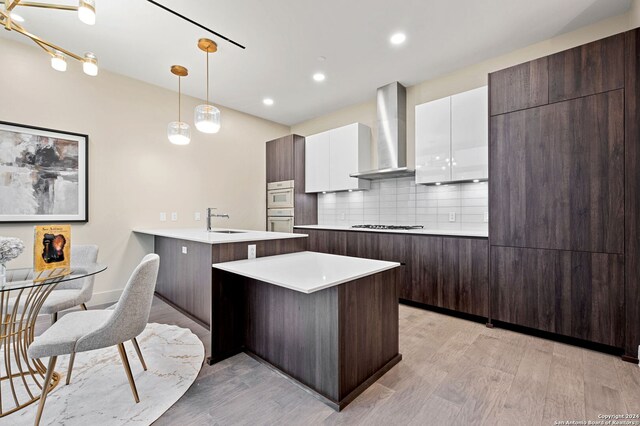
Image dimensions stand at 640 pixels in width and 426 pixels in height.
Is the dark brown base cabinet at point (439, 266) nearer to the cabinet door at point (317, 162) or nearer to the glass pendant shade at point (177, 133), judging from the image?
the cabinet door at point (317, 162)

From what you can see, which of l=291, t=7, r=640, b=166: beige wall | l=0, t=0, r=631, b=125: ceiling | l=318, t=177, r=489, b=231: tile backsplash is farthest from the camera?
l=318, t=177, r=489, b=231: tile backsplash

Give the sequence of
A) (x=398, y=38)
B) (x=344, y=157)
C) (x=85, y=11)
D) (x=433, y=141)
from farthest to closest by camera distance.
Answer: (x=344, y=157) < (x=433, y=141) < (x=398, y=38) < (x=85, y=11)

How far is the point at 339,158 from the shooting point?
14.6 ft

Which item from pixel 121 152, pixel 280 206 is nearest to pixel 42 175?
pixel 121 152

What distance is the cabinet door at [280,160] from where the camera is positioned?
4914 mm

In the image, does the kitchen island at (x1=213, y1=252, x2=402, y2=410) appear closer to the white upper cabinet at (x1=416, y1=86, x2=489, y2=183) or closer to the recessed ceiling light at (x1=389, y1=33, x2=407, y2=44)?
the white upper cabinet at (x1=416, y1=86, x2=489, y2=183)

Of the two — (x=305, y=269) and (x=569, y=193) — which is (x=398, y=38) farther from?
(x=305, y=269)

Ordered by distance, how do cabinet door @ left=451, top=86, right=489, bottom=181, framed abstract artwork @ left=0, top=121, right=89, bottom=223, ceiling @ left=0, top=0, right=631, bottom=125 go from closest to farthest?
ceiling @ left=0, top=0, right=631, bottom=125 → framed abstract artwork @ left=0, top=121, right=89, bottom=223 → cabinet door @ left=451, top=86, right=489, bottom=181

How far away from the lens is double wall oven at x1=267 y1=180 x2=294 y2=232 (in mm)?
4926

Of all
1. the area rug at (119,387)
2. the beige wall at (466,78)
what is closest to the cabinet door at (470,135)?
the beige wall at (466,78)

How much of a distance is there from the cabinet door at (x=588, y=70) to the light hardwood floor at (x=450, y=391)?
2116mm

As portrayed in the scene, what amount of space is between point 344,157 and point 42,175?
146 inches

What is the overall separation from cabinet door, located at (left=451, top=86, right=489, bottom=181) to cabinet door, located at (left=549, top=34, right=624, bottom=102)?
2.00ft

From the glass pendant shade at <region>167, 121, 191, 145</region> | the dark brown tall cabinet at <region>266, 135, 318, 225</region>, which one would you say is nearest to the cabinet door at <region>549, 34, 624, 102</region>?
the dark brown tall cabinet at <region>266, 135, 318, 225</region>
